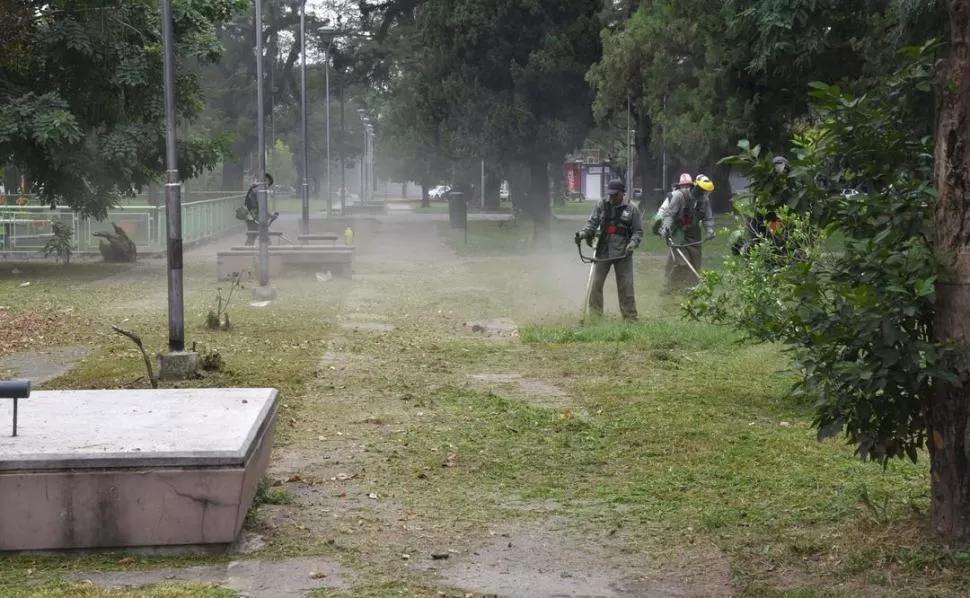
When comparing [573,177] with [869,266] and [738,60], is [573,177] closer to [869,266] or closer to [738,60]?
[738,60]

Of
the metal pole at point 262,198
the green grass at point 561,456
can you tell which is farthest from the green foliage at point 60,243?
the green grass at point 561,456

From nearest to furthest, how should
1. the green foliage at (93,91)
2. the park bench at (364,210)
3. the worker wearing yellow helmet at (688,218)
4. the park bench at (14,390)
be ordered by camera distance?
1. the park bench at (14,390)
2. the worker wearing yellow helmet at (688,218)
3. the green foliage at (93,91)
4. the park bench at (364,210)

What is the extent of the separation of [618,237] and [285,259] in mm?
10073

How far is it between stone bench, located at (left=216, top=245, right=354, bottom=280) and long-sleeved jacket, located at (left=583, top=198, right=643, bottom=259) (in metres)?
9.40

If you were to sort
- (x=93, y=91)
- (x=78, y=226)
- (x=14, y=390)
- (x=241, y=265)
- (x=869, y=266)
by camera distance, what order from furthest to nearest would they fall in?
(x=78, y=226)
(x=93, y=91)
(x=241, y=265)
(x=14, y=390)
(x=869, y=266)

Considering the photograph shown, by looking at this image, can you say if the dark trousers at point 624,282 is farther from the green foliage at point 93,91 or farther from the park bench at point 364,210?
the park bench at point 364,210

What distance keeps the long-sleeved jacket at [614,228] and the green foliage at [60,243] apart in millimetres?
16775

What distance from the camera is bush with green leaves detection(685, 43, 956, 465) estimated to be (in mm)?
5695

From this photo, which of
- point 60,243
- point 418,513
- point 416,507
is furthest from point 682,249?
point 60,243

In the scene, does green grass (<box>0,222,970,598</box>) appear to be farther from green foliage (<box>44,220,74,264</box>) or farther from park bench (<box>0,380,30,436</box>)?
green foliage (<box>44,220,74,264</box>)

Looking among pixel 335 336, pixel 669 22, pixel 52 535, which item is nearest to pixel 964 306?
pixel 52 535

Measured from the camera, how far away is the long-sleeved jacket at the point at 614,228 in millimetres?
16281

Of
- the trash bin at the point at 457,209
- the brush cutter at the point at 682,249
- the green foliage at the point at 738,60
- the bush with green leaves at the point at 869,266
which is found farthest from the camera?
the trash bin at the point at 457,209

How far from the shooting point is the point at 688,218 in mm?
18656
